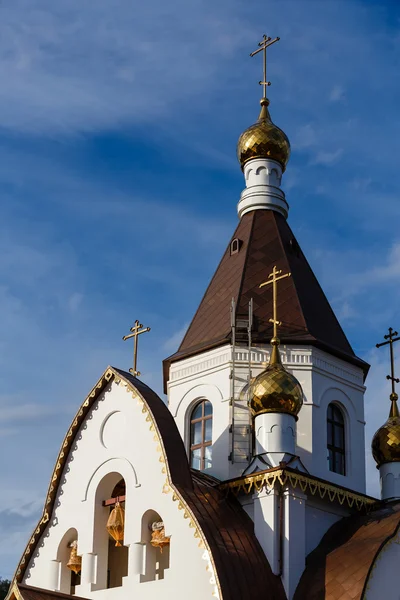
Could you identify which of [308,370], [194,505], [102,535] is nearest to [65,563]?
[102,535]

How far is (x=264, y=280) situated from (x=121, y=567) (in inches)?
160

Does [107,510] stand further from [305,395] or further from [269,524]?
[305,395]

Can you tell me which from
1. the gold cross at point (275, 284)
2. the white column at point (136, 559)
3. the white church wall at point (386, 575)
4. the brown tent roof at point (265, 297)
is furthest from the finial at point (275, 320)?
the white column at point (136, 559)

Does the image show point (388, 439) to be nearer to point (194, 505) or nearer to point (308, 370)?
point (308, 370)

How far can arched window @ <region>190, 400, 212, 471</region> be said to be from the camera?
12844mm

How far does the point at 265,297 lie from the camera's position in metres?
13.6

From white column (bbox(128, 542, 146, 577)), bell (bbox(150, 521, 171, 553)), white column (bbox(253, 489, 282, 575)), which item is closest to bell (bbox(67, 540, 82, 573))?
white column (bbox(128, 542, 146, 577))

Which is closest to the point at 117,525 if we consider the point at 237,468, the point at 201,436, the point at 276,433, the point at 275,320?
the point at 237,468

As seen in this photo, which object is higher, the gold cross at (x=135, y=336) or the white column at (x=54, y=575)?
the gold cross at (x=135, y=336)

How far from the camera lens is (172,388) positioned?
1362 cm

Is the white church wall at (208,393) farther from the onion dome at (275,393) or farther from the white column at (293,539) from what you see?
the white column at (293,539)

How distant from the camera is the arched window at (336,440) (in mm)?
12984

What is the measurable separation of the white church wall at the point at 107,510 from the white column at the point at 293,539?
2.92ft

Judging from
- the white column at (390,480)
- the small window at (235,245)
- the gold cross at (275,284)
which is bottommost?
the white column at (390,480)
